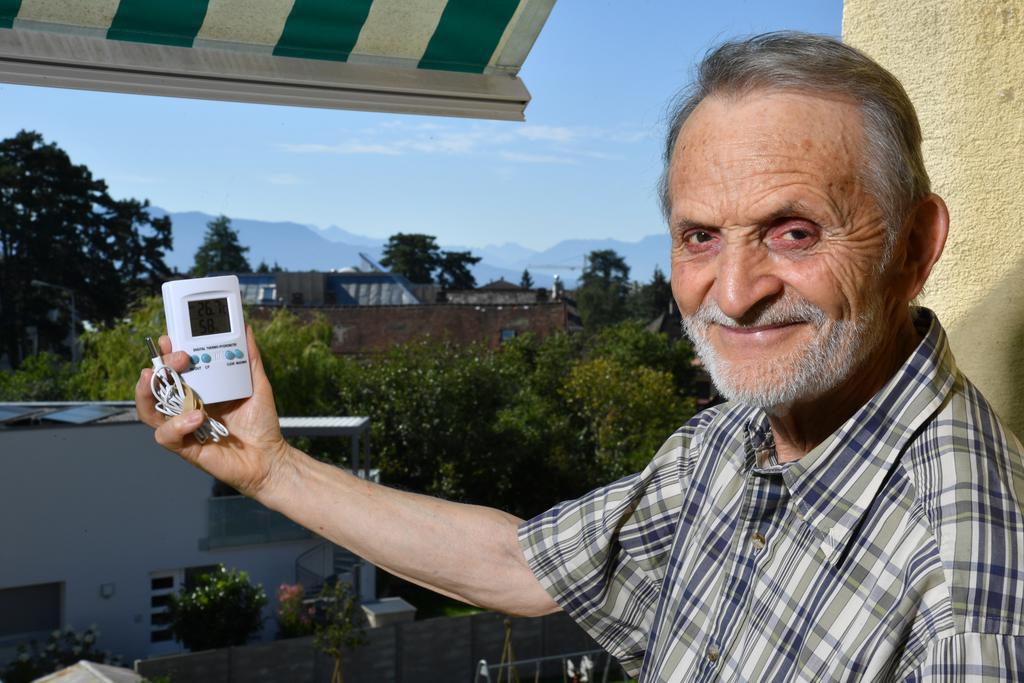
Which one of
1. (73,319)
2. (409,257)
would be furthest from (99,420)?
(409,257)

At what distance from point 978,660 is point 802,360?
26 centimetres

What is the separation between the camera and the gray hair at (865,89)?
803mm

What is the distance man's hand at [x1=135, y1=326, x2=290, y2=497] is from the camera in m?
1.24

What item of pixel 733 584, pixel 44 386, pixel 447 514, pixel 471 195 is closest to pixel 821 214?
pixel 733 584

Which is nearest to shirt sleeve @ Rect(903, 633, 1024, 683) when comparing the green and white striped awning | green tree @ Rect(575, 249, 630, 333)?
the green and white striped awning

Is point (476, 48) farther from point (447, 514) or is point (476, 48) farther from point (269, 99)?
point (447, 514)

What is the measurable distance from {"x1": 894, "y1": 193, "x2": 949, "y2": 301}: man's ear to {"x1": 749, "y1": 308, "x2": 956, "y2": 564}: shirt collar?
6 centimetres

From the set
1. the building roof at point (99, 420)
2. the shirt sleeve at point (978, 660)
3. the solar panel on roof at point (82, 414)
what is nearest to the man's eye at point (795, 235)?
the shirt sleeve at point (978, 660)

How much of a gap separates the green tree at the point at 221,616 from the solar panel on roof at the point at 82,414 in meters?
3.54

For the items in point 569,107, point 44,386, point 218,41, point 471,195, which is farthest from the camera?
point 569,107

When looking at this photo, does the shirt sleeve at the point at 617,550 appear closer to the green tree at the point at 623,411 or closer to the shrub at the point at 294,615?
the shrub at the point at 294,615

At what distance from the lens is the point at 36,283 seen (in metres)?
31.1

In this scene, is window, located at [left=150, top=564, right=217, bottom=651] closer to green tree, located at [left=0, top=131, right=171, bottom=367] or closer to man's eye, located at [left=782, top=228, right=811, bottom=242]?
green tree, located at [left=0, top=131, right=171, bottom=367]

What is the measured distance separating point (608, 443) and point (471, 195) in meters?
78.0
